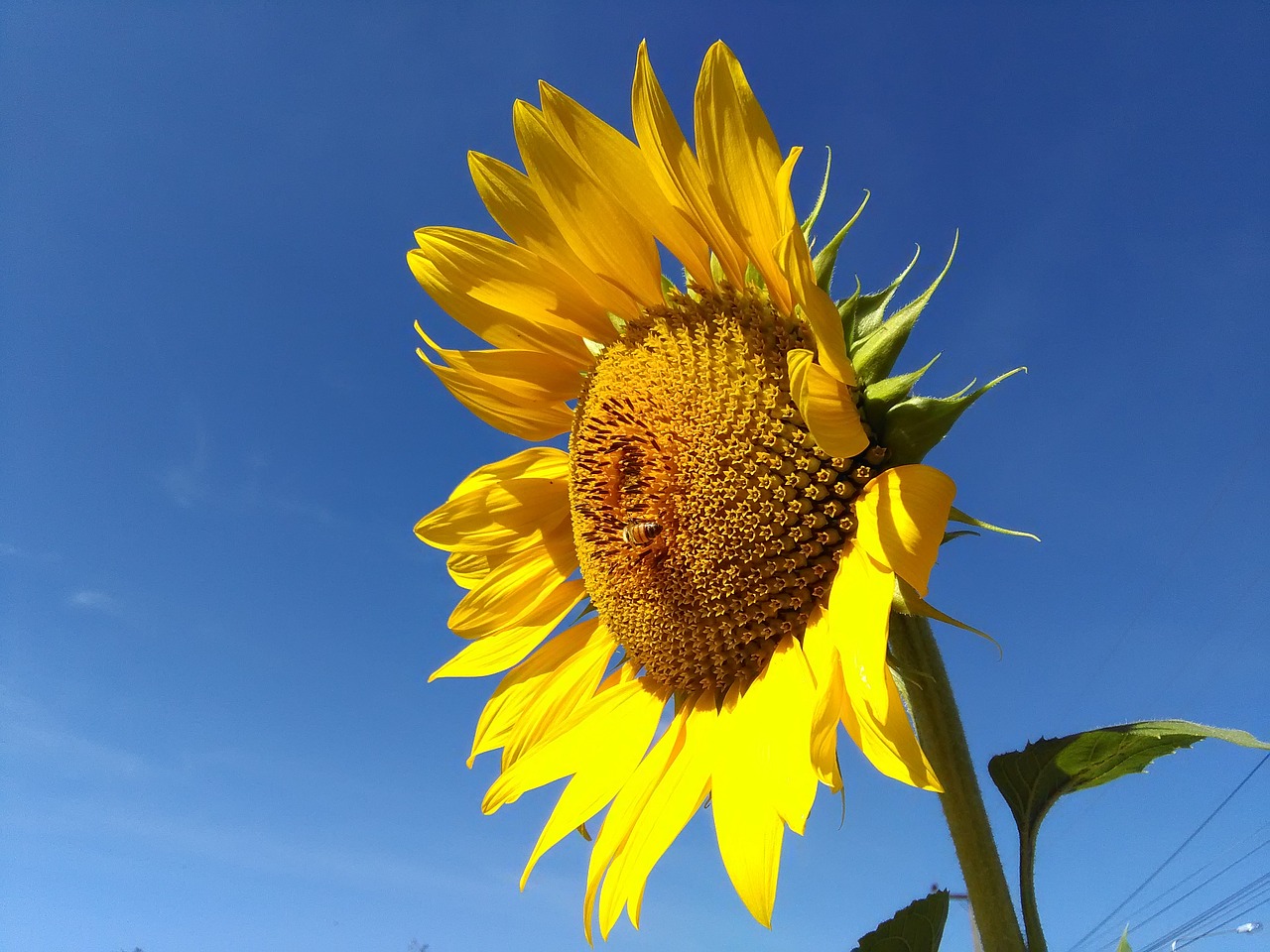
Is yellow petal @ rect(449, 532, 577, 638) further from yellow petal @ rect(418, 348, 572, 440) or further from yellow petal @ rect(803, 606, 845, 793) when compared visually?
yellow petal @ rect(803, 606, 845, 793)

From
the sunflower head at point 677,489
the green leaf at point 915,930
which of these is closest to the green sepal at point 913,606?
the sunflower head at point 677,489

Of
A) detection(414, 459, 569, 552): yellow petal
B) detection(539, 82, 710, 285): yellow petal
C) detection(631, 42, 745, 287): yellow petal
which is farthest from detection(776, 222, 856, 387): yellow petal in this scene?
detection(414, 459, 569, 552): yellow petal

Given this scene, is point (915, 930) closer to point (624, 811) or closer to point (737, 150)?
point (624, 811)

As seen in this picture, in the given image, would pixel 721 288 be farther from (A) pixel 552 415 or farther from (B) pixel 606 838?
(B) pixel 606 838

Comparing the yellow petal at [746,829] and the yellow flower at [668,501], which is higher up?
the yellow flower at [668,501]

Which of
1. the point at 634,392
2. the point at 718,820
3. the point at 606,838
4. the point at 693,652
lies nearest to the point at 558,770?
the point at 606,838

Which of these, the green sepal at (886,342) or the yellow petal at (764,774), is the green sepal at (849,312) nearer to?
the green sepal at (886,342)
